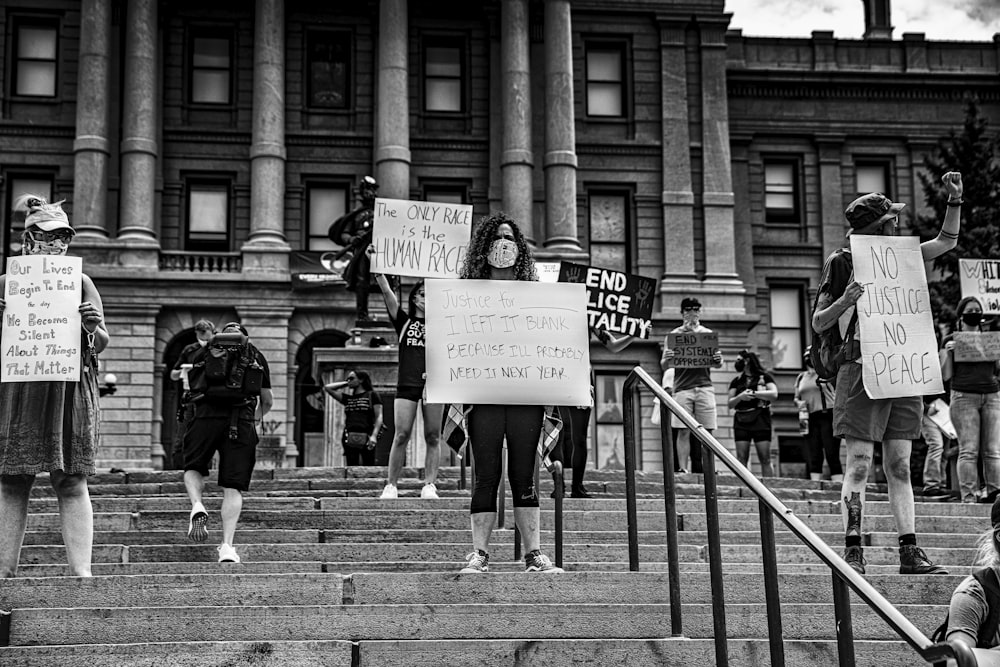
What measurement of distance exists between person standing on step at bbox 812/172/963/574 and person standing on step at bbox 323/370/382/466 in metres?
10.5

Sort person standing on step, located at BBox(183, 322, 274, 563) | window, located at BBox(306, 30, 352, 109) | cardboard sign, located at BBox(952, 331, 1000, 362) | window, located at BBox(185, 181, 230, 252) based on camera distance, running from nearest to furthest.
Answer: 1. person standing on step, located at BBox(183, 322, 274, 563)
2. cardboard sign, located at BBox(952, 331, 1000, 362)
3. window, located at BBox(185, 181, 230, 252)
4. window, located at BBox(306, 30, 352, 109)

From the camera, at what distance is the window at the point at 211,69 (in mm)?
36344

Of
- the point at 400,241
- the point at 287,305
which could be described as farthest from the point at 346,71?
the point at 400,241

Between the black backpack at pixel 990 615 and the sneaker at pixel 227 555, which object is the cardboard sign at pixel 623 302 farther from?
the black backpack at pixel 990 615

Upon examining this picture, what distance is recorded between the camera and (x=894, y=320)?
8.62m

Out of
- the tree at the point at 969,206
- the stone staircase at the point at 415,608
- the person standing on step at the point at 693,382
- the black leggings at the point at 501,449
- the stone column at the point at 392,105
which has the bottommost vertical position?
the stone staircase at the point at 415,608

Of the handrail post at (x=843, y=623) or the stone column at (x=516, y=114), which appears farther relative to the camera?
the stone column at (x=516, y=114)

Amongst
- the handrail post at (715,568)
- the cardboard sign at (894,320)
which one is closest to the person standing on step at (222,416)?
the handrail post at (715,568)

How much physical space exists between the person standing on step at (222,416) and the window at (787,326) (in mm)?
29682

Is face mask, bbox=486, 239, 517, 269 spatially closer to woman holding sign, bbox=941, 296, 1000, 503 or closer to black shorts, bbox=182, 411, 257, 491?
black shorts, bbox=182, 411, 257, 491

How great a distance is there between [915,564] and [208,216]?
96.7 ft

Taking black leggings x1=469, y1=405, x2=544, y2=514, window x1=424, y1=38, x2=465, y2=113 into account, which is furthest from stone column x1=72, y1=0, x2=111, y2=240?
black leggings x1=469, y1=405, x2=544, y2=514

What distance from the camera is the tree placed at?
33.0 metres

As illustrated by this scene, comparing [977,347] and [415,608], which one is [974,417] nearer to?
[977,347]
